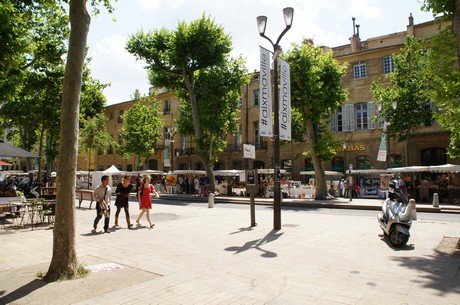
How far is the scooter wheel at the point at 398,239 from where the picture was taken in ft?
25.6

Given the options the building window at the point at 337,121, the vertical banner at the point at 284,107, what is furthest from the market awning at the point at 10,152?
the building window at the point at 337,121

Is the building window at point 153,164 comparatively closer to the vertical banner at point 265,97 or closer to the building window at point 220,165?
the building window at point 220,165

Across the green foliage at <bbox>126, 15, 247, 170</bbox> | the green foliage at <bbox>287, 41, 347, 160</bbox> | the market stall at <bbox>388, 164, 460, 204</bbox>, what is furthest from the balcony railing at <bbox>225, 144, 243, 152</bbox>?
the market stall at <bbox>388, 164, 460, 204</bbox>

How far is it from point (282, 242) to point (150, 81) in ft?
84.0

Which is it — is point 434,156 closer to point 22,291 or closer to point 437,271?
point 437,271

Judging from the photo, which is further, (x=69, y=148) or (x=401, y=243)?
(x=401, y=243)

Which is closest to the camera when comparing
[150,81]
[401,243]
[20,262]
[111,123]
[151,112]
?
[20,262]

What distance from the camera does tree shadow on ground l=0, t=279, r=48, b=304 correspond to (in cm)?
469

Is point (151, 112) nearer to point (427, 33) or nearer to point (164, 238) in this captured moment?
point (427, 33)

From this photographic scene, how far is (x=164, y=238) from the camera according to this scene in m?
9.16

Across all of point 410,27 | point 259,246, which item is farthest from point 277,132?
point 410,27

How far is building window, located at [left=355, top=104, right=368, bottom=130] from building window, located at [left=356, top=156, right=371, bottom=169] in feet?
8.79

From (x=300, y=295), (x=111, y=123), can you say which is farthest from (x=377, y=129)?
(x=111, y=123)

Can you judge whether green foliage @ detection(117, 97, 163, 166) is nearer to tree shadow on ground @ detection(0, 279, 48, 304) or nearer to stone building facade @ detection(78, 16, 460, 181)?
stone building facade @ detection(78, 16, 460, 181)
